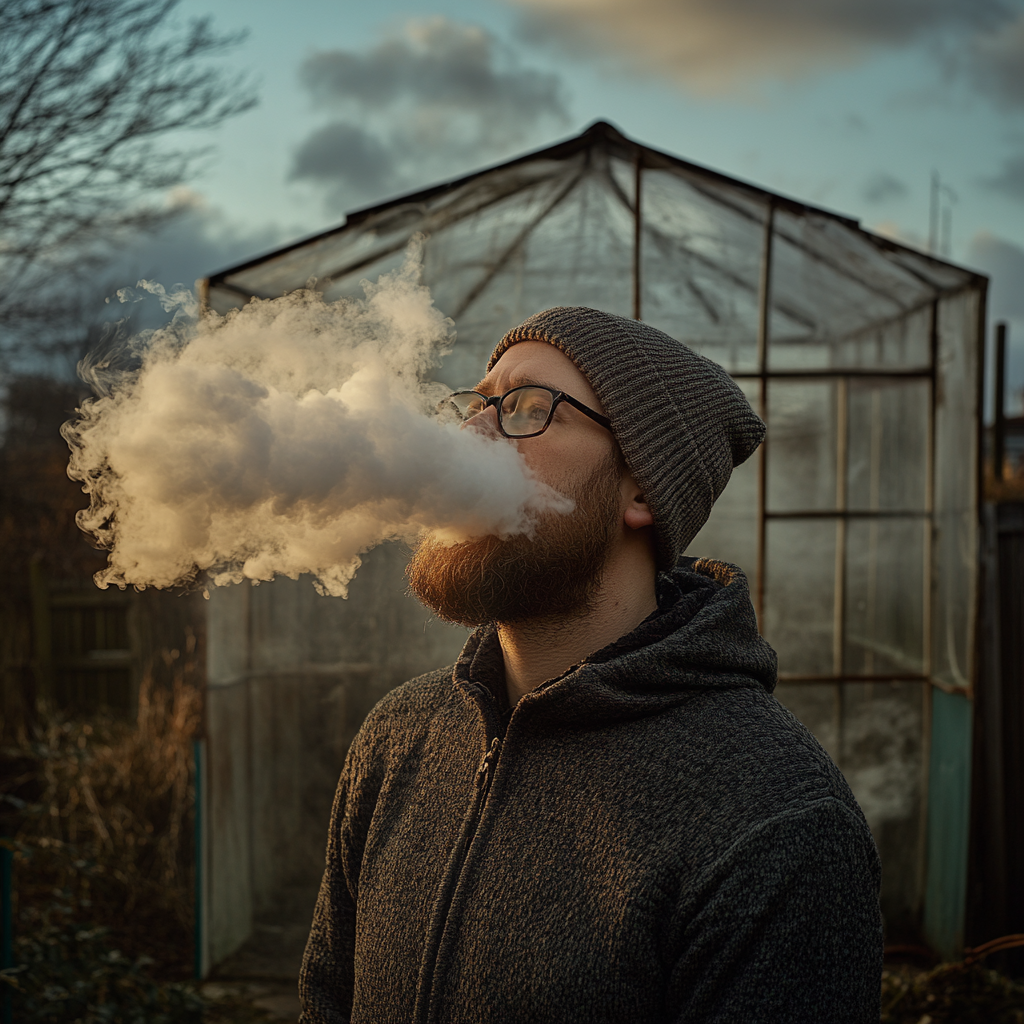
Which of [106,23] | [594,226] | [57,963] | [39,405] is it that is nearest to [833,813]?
[57,963]

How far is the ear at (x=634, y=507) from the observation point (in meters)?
1.56

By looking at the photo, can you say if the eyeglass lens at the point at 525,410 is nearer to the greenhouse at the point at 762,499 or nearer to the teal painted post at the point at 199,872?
the greenhouse at the point at 762,499

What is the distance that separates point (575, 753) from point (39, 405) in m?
9.73

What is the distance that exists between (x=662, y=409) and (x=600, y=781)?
26.1 inches

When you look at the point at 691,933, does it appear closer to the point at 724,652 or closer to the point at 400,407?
the point at 724,652

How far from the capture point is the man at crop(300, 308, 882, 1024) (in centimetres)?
113

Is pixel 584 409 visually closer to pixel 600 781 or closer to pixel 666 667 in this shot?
pixel 666 667

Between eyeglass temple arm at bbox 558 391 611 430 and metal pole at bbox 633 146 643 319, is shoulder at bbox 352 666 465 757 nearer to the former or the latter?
eyeglass temple arm at bbox 558 391 611 430

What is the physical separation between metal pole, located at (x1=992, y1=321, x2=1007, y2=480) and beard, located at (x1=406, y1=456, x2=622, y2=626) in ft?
24.6

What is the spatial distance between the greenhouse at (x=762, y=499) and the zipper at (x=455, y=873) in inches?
110

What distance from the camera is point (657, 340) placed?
66.0 inches

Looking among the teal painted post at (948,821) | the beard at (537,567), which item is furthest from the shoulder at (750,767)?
the teal painted post at (948,821)

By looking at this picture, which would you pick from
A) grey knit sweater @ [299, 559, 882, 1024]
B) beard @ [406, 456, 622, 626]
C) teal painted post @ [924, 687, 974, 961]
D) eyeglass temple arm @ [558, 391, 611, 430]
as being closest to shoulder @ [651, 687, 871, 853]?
grey knit sweater @ [299, 559, 882, 1024]

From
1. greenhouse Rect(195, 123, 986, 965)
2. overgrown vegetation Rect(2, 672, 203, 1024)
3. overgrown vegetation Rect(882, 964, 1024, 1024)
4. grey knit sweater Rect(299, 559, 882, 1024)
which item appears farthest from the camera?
overgrown vegetation Rect(2, 672, 203, 1024)
